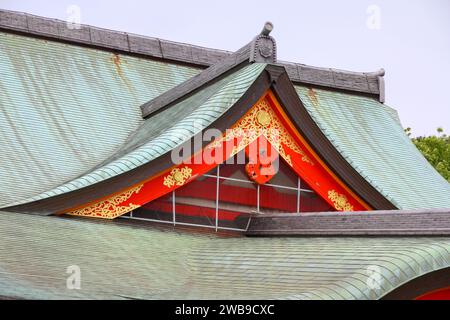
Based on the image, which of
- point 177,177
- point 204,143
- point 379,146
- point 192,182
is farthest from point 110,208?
point 379,146

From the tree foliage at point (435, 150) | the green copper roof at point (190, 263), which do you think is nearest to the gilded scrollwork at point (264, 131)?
the green copper roof at point (190, 263)

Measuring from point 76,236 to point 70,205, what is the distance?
0.70 metres

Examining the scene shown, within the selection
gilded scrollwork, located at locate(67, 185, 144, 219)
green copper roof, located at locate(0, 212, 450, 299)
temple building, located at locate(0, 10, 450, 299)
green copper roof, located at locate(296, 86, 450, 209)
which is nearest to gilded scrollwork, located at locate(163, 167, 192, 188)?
temple building, located at locate(0, 10, 450, 299)

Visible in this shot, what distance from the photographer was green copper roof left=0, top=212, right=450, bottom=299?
8.35 m

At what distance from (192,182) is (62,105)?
286cm

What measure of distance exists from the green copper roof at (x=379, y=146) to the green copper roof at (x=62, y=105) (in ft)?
7.70

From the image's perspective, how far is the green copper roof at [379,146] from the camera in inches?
589

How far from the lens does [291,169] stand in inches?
477

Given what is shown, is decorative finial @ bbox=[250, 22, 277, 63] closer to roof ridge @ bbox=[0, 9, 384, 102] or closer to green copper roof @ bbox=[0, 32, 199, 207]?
green copper roof @ bbox=[0, 32, 199, 207]

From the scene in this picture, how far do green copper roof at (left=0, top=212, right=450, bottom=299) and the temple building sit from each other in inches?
0.9
